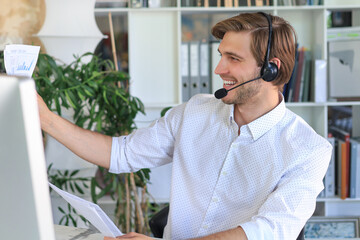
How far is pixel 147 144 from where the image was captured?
1.62 meters

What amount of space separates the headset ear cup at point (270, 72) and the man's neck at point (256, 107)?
0.07m

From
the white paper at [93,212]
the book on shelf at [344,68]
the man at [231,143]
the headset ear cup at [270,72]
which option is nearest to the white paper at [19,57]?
the white paper at [93,212]

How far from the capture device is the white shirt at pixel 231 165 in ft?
4.08

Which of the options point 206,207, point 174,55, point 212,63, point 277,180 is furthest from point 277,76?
point 174,55

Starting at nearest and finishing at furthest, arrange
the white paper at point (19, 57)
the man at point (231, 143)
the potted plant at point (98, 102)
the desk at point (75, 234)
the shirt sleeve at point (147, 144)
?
the white paper at point (19, 57) → the desk at point (75, 234) → the man at point (231, 143) → the shirt sleeve at point (147, 144) → the potted plant at point (98, 102)

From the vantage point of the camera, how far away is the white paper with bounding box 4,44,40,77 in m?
0.96

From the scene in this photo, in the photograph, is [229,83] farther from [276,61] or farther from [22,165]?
[22,165]

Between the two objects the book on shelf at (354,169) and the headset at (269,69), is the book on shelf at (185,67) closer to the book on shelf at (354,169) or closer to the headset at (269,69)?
the book on shelf at (354,169)

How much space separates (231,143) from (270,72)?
9.4 inches

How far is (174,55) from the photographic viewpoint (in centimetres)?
305

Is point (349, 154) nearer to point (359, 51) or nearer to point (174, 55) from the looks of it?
point (359, 51)

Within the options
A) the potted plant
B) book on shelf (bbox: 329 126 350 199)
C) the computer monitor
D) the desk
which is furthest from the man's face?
book on shelf (bbox: 329 126 350 199)

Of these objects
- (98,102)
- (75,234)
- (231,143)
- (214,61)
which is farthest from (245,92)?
(214,61)

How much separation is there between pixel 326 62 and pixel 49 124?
1961 millimetres
